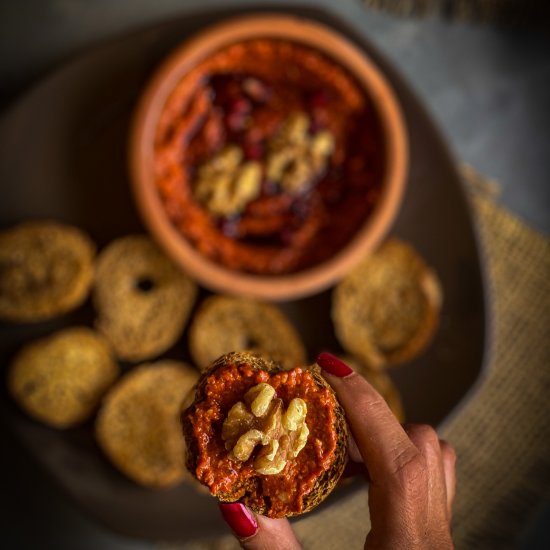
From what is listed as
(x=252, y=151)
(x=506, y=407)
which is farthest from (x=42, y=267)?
(x=506, y=407)

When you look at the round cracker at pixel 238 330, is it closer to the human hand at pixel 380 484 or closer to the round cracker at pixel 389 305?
the round cracker at pixel 389 305

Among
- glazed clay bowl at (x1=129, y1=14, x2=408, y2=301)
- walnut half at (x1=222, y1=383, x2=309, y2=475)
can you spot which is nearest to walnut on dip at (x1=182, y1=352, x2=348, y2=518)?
walnut half at (x1=222, y1=383, x2=309, y2=475)

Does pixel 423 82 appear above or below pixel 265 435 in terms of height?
above

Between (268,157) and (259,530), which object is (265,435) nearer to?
(259,530)

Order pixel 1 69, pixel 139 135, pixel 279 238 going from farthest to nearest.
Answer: pixel 1 69 → pixel 279 238 → pixel 139 135

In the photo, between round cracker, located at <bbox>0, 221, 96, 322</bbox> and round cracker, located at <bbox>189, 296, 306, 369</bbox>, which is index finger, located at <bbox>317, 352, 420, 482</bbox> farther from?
round cracker, located at <bbox>0, 221, 96, 322</bbox>

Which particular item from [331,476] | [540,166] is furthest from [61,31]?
[331,476]

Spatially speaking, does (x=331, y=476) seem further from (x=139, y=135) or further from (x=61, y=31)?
(x=61, y=31)
